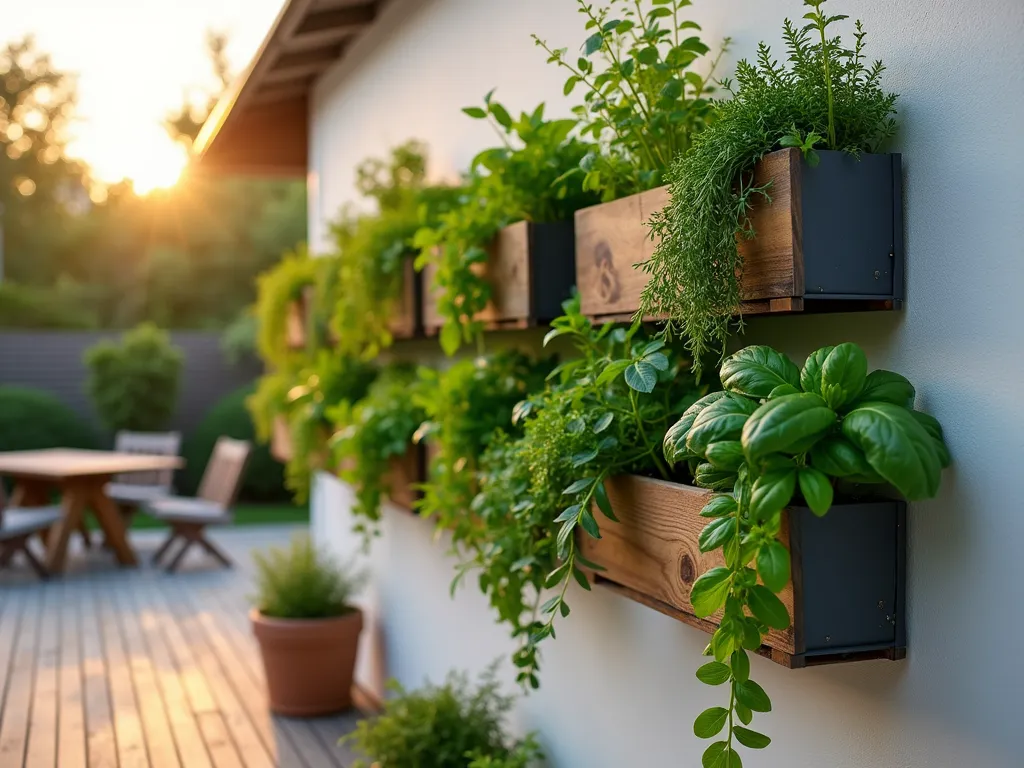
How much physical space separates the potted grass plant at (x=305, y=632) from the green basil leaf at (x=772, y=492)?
9.99 feet

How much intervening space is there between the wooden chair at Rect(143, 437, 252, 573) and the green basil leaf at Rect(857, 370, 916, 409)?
6.88m

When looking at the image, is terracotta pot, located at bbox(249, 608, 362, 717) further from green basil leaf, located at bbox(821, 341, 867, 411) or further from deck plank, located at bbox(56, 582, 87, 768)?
green basil leaf, located at bbox(821, 341, 867, 411)

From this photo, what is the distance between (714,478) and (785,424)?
27cm

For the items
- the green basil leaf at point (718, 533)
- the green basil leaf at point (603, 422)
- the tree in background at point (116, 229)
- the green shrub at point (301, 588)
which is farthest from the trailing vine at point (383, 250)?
the tree in background at point (116, 229)

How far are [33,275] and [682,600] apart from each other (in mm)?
20089

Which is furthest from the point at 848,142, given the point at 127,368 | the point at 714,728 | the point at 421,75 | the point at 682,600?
the point at 127,368

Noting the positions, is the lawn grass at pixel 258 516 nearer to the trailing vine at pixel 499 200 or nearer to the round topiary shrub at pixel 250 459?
the round topiary shrub at pixel 250 459

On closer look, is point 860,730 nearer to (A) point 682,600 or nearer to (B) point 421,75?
(A) point 682,600

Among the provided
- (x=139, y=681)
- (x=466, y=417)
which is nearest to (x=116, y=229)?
(x=139, y=681)

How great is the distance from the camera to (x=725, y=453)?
1.55 metres

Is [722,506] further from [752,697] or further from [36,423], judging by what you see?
[36,423]

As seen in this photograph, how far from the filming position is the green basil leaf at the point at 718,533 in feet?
5.15

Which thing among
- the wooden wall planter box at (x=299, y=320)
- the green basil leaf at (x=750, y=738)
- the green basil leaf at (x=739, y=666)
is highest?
the wooden wall planter box at (x=299, y=320)

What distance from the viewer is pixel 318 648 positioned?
4281mm
